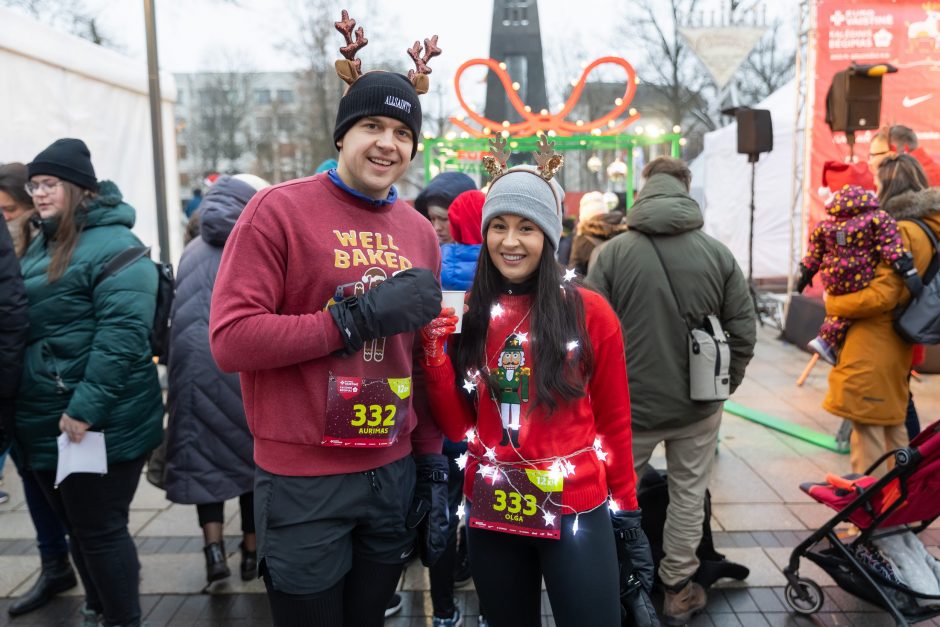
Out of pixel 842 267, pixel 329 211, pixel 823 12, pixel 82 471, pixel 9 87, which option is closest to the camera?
pixel 329 211

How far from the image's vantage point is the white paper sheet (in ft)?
8.70

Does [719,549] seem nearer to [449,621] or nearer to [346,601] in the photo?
[449,621]

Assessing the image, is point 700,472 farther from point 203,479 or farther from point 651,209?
point 203,479

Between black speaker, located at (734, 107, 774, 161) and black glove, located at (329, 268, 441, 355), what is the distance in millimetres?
8394

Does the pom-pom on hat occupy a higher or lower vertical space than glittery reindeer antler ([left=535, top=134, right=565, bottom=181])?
lower

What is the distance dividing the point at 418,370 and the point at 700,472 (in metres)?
1.72

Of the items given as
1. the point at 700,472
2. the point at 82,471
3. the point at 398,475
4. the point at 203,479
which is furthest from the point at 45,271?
the point at 700,472

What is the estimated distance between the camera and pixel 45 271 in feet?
9.21

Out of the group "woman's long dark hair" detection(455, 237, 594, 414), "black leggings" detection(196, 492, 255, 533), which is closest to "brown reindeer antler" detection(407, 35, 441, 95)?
"woman's long dark hair" detection(455, 237, 594, 414)

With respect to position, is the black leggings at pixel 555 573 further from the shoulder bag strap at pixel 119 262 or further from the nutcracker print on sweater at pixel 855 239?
the nutcracker print on sweater at pixel 855 239

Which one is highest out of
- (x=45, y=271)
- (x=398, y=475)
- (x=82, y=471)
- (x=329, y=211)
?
(x=329, y=211)

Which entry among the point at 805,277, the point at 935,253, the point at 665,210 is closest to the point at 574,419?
the point at 665,210

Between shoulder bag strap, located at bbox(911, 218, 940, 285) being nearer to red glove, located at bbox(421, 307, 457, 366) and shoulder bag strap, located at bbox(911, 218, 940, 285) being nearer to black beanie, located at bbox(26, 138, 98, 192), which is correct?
red glove, located at bbox(421, 307, 457, 366)

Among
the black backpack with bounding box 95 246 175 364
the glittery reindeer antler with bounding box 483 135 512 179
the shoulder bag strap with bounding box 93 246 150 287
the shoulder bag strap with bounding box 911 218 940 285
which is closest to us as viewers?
the glittery reindeer antler with bounding box 483 135 512 179
